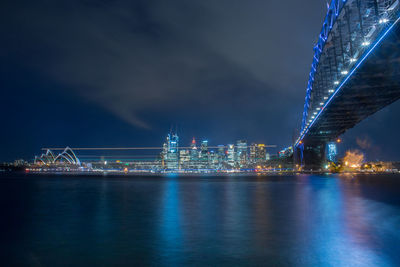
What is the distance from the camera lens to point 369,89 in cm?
2942

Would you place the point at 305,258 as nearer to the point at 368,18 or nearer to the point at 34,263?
the point at 34,263

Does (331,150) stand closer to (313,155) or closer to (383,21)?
(313,155)

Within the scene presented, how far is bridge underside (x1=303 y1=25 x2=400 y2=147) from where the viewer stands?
1944 centimetres

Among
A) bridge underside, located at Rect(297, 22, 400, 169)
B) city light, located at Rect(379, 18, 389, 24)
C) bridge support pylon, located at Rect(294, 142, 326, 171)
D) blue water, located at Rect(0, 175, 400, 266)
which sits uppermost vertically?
city light, located at Rect(379, 18, 389, 24)

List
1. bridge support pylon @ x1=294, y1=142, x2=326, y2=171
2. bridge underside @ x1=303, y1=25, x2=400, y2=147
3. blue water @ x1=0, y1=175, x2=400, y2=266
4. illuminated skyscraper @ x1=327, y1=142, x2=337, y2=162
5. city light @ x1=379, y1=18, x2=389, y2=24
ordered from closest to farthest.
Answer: blue water @ x1=0, y1=175, x2=400, y2=266, city light @ x1=379, y1=18, x2=389, y2=24, bridge underside @ x1=303, y1=25, x2=400, y2=147, bridge support pylon @ x1=294, y1=142, x2=326, y2=171, illuminated skyscraper @ x1=327, y1=142, x2=337, y2=162

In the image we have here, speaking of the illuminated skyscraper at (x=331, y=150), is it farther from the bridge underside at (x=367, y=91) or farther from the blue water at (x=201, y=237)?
the blue water at (x=201, y=237)

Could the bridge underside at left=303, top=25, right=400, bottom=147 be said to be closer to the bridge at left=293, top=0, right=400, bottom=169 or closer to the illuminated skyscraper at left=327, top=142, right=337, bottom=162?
the bridge at left=293, top=0, right=400, bottom=169

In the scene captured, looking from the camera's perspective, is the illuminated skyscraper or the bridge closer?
the bridge

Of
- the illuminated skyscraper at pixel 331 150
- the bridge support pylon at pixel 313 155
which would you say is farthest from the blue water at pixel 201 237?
the illuminated skyscraper at pixel 331 150

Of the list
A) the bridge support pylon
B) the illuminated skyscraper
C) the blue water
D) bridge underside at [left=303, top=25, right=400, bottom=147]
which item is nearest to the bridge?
bridge underside at [left=303, top=25, right=400, bottom=147]

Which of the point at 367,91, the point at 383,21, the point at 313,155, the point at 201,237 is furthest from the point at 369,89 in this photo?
the point at 313,155

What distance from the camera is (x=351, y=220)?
15.6 meters

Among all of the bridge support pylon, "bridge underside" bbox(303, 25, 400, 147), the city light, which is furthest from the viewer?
the bridge support pylon

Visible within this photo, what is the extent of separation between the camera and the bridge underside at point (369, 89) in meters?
19.4
